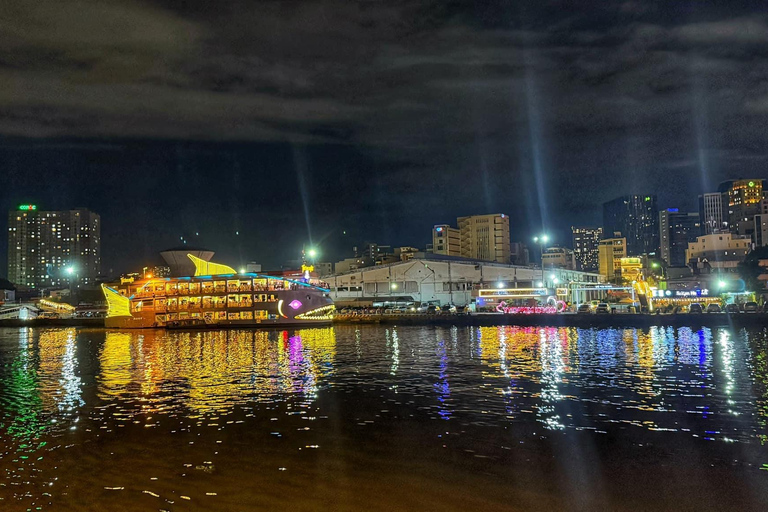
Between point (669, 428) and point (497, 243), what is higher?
point (497, 243)

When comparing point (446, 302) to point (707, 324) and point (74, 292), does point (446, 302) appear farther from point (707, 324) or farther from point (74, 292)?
point (74, 292)

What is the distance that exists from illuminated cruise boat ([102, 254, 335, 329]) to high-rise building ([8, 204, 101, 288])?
144226mm

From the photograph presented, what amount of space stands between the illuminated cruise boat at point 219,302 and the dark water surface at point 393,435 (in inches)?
1263

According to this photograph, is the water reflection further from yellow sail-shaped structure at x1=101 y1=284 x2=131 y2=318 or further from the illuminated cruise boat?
yellow sail-shaped structure at x1=101 y1=284 x2=131 y2=318

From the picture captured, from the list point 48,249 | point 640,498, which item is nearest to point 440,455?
point 640,498

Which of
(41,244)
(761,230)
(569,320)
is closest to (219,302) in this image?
(569,320)

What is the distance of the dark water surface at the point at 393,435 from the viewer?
11.6 metres

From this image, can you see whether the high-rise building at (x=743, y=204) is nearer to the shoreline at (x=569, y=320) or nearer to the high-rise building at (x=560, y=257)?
the high-rise building at (x=560, y=257)

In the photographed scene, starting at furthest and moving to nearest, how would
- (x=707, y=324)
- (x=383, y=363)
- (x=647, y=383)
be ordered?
(x=707, y=324), (x=383, y=363), (x=647, y=383)

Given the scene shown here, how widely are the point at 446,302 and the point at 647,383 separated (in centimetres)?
6679

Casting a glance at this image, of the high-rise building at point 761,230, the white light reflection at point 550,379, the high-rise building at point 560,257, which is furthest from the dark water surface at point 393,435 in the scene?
the high-rise building at point 560,257

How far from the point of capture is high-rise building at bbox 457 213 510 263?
156 metres

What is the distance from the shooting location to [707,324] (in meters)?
56.8

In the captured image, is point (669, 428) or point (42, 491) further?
point (669, 428)
